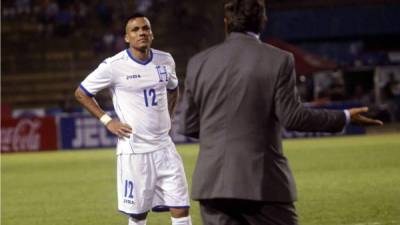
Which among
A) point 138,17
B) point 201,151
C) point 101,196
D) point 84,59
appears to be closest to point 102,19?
point 84,59

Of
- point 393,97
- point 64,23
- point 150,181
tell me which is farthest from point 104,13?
point 150,181

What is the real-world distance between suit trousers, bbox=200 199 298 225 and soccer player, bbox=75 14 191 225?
3430 mm

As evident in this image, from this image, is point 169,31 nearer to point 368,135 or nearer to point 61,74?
point 61,74

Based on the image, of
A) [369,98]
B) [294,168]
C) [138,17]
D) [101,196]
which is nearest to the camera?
A: [138,17]

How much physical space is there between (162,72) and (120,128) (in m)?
0.71

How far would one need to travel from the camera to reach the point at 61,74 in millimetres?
39094

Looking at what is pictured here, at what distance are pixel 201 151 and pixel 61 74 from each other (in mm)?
33254

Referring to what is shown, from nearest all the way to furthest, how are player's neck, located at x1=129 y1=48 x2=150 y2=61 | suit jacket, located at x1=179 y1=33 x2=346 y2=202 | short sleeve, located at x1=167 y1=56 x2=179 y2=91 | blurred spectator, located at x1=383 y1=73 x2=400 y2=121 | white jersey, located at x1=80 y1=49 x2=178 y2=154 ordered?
→ 1. suit jacket, located at x1=179 y1=33 x2=346 y2=202
2. white jersey, located at x1=80 y1=49 x2=178 y2=154
3. player's neck, located at x1=129 y1=48 x2=150 y2=61
4. short sleeve, located at x1=167 y1=56 x2=179 y2=91
5. blurred spectator, located at x1=383 y1=73 x2=400 y2=121

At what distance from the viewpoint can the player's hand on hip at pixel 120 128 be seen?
373 inches

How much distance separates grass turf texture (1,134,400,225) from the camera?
1342cm

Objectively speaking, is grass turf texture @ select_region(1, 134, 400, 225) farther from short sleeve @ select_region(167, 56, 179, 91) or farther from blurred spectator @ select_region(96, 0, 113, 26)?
blurred spectator @ select_region(96, 0, 113, 26)

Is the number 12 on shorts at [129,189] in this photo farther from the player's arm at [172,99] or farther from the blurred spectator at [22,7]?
the blurred spectator at [22,7]

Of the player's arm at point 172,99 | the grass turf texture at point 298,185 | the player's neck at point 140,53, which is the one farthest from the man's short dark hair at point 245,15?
the grass turf texture at point 298,185

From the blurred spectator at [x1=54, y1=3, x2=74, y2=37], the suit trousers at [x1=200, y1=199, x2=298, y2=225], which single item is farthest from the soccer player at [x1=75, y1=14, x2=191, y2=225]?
the blurred spectator at [x1=54, y1=3, x2=74, y2=37]
